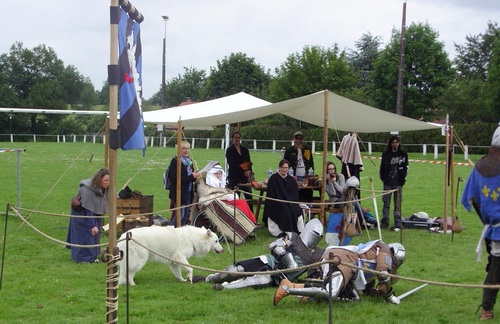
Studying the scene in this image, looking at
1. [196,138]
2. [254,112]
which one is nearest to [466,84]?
[196,138]

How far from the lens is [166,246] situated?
7777 mm

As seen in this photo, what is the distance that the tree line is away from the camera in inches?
→ 1484

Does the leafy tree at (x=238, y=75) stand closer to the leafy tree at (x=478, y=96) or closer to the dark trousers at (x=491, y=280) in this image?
the leafy tree at (x=478, y=96)

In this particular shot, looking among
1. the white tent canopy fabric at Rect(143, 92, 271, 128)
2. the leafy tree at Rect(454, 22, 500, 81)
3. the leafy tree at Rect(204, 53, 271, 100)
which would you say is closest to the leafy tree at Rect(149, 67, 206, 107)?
the leafy tree at Rect(204, 53, 271, 100)

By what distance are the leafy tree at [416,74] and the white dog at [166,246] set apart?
32.4 meters

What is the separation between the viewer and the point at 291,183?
36.1 ft

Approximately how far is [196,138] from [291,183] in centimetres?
3495

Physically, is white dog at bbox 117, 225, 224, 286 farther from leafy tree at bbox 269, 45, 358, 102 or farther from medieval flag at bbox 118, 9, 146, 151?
leafy tree at bbox 269, 45, 358, 102

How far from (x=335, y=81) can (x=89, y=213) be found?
3948cm

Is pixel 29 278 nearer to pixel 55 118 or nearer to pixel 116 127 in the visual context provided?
pixel 116 127

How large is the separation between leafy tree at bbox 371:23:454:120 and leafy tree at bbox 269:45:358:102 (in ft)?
21.8

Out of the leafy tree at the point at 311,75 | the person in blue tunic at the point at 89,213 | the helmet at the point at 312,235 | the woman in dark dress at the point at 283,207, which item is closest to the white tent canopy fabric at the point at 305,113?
the woman in dark dress at the point at 283,207

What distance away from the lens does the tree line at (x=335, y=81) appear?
37.7m

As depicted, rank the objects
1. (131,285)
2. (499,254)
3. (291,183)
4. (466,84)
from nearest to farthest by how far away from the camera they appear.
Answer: (499,254), (131,285), (291,183), (466,84)
